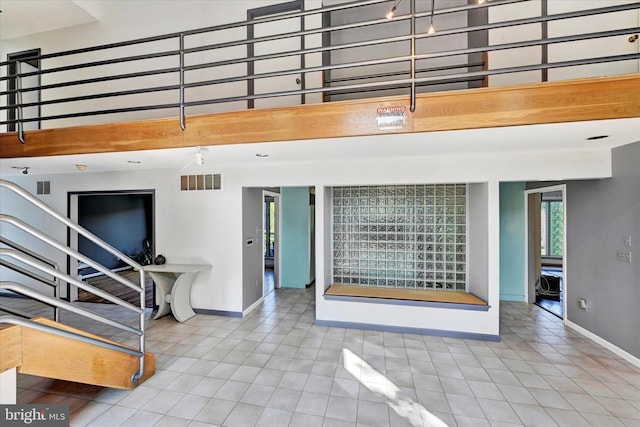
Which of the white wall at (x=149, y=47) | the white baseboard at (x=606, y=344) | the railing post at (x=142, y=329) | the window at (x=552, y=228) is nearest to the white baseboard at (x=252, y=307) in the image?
the railing post at (x=142, y=329)

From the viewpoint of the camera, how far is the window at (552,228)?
8258 millimetres

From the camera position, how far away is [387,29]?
4031 mm

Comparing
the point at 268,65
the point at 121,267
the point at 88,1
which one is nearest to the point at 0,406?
the point at 268,65

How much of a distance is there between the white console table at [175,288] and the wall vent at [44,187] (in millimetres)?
2837

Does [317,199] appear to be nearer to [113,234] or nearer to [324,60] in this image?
[324,60]

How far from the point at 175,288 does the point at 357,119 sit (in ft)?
11.6

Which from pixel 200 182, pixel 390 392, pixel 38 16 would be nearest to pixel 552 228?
pixel 390 392

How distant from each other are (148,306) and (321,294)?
319cm

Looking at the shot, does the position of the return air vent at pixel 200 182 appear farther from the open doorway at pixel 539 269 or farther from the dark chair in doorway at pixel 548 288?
the dark chair in doorway at pixel 548 288

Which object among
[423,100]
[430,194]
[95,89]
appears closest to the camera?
[423,100]

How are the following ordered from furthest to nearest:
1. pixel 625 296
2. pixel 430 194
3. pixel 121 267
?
1. pixel 121 267
2. pixel 430 194
3. pixel 625 296

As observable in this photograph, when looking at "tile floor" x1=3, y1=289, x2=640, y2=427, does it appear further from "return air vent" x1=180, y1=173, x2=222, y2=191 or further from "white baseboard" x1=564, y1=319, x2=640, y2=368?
"return air vent" x1=180, y1=173, x2=222, y2=191

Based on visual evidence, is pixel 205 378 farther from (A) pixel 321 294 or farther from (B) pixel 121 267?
(B) pixel 121 267
